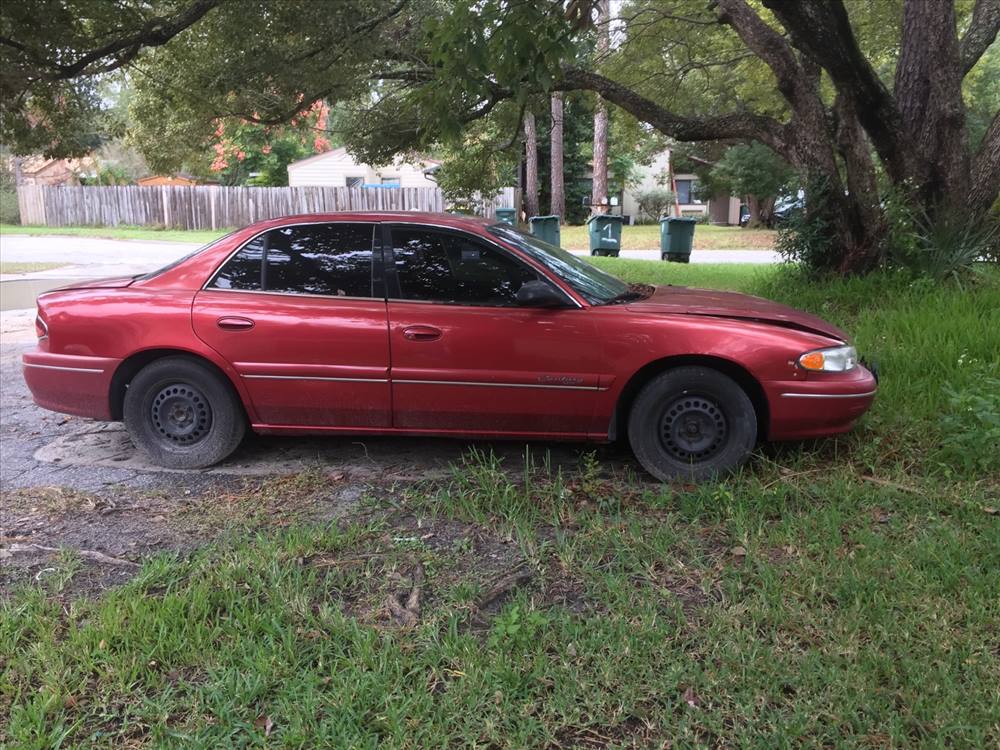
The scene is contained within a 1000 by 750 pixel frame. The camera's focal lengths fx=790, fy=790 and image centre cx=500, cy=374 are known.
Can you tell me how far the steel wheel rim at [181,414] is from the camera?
15.4ft

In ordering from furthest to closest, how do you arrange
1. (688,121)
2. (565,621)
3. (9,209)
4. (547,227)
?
(9,209), (547,227), (688,121), (565,621)

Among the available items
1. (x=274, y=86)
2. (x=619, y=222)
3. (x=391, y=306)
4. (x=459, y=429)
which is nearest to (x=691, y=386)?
(x=459, y=429)

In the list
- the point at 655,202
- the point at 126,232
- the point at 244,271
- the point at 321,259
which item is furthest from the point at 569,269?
the point at 655,202

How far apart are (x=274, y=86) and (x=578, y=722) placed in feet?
32.6

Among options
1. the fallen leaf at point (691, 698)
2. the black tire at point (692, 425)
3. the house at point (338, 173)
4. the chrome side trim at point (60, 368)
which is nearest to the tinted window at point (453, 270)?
the black tire at point (692, 425)

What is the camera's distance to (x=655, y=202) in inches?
1483

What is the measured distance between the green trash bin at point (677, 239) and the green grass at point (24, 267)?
1360 cm

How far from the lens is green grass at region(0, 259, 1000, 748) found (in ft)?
8.23

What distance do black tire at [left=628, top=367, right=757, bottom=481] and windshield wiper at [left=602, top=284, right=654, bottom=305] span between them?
53 cm

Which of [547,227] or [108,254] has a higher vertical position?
[547,227]

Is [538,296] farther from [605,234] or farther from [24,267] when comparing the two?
[24,267]

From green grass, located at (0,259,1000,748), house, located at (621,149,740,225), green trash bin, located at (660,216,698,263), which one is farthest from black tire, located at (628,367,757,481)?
house, located at (621,149,740,225)

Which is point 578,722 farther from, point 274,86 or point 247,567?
point 274,86

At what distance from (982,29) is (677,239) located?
9277 mm
